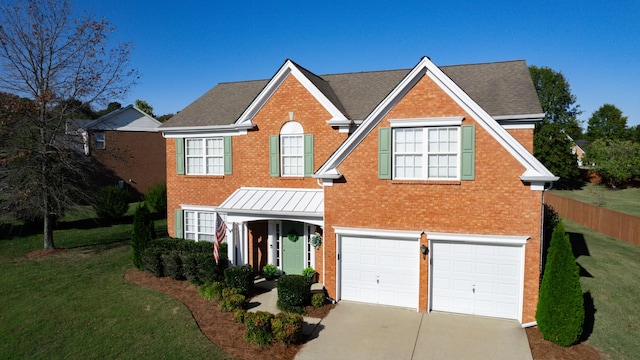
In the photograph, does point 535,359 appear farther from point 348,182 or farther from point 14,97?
point 14,97

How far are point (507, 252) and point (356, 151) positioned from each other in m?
5.59

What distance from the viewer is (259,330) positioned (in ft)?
34.3

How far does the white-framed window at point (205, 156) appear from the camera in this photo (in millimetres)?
18375

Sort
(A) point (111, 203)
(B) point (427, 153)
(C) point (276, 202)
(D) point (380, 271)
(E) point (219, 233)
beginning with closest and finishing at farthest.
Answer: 1. (B) point (427, 153)
2. (D) point (380, 271)
3. (E) point (219, 233)
4. (C) point (276, 202)
5. (A) point (111, 203)

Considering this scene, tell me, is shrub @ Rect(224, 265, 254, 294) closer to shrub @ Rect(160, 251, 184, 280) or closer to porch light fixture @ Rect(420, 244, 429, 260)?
shrub @ Rect(160, 251, 184, 280)

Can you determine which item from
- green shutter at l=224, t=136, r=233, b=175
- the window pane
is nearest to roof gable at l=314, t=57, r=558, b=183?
green shutter at l=224, t=136, r=233, b=175

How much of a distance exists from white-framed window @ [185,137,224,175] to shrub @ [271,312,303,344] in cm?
951

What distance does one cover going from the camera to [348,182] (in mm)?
13312

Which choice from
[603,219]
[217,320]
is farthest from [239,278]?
[603,219]

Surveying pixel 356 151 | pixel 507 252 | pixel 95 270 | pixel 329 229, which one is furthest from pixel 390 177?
pixel 95 270

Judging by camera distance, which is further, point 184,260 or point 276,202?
point 184,260

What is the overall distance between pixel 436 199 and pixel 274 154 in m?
7.21

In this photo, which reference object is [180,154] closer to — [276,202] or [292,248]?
[276,202]

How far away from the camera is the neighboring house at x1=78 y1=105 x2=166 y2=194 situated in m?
37.7
